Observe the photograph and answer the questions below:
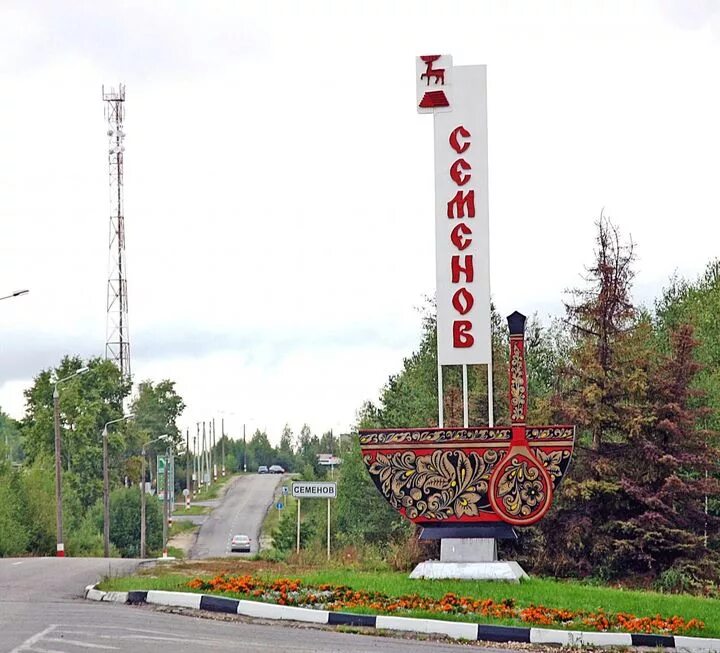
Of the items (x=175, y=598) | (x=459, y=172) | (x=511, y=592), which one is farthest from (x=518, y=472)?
(x=175, y=598)

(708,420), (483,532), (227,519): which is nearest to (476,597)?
(483,532)

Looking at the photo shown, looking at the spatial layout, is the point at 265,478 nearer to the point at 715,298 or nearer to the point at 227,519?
the point at 227,519

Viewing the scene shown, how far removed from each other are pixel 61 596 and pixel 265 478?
349ft

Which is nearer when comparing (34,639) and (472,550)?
(34,639)

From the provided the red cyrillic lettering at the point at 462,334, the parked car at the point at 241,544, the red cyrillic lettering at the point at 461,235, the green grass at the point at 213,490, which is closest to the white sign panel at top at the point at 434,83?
the red cyrillic lettering at the point at 461,235

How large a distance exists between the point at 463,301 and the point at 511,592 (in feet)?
18.0

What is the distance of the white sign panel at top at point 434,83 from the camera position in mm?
22344

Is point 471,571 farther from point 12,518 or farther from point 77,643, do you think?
point 12,518

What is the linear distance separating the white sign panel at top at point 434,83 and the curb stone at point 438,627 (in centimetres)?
981

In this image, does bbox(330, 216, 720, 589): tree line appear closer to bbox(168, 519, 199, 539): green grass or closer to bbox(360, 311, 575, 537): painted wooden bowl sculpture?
bbox(360, 311, 575, 537): painted wooden bowl sculpture

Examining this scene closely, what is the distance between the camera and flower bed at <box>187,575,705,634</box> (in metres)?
15.7

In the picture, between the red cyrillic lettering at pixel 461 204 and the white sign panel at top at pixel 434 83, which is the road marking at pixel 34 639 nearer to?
the red cyrillic lettering at pixel 461 204

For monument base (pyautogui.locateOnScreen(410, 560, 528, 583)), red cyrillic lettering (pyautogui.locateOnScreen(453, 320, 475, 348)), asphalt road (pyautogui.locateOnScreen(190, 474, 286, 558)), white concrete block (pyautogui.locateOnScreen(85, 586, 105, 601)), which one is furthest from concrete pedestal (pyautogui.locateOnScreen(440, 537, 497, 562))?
asphalt road (pyautogui.locateOnScreen(190, 474, 286, 558))

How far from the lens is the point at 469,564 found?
20922 mm
